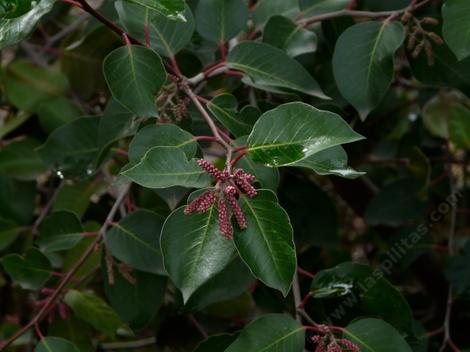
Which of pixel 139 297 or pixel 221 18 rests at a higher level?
pixel 221 18

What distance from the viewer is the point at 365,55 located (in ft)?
3.28

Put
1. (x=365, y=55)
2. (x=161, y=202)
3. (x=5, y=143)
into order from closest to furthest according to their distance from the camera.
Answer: (x=365, y=55), (x=161, y=202), (x=5, y=143)

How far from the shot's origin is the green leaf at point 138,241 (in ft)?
3.25

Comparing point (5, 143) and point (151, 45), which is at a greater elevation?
point (151, 45)

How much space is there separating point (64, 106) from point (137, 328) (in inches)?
19.8

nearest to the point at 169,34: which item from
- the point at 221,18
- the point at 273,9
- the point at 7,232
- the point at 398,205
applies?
the point at 221,18

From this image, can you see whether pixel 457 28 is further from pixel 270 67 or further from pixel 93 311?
pixel 93 311

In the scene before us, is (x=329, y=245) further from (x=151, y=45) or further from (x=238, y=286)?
(x=151, y=45)

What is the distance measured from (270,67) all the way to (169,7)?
0.25 metres

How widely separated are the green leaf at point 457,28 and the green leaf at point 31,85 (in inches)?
30.7

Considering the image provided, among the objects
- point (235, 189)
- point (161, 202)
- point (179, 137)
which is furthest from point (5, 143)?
point (235, 189)

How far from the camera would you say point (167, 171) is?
2.43ft

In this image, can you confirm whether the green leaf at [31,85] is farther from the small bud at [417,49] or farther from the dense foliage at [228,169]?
the small bud at [417,49]

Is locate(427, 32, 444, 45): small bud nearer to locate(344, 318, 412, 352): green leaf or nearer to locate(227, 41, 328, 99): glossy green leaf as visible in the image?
locate(227, 41, 328, 99): glossy green leaf
